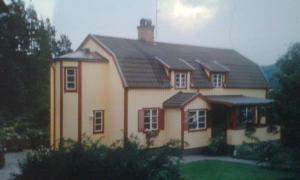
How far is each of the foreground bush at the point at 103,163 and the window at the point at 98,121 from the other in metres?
11.3

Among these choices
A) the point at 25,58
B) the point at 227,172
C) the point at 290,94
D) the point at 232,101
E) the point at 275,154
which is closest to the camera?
the point at 290,94

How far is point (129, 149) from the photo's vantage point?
25.7 feet

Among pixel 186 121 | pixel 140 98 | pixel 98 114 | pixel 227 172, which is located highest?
pixel 140 98

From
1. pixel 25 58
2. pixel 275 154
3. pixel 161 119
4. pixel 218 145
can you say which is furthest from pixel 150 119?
pixel 25 58

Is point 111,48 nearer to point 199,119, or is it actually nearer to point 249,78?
point 199,119

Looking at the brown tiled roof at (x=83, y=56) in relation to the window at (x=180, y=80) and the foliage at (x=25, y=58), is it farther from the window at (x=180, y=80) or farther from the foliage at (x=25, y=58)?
the window at (x=180, y=80)

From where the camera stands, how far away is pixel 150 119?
1991cm

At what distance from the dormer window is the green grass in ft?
21.6

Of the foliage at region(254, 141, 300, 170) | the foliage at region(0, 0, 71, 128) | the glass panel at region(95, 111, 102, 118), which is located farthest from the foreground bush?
the foliage at region(0, 0, 71, 128)

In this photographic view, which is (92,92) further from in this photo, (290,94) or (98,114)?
(290,94)

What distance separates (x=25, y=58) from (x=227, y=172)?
13.8 m

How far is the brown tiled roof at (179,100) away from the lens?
19.6 metres

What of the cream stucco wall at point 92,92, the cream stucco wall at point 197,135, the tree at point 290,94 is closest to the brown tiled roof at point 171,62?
the cream stucco wall at point 92,92

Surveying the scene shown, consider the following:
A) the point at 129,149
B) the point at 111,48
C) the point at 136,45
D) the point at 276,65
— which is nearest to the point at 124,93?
the point at 111,48
